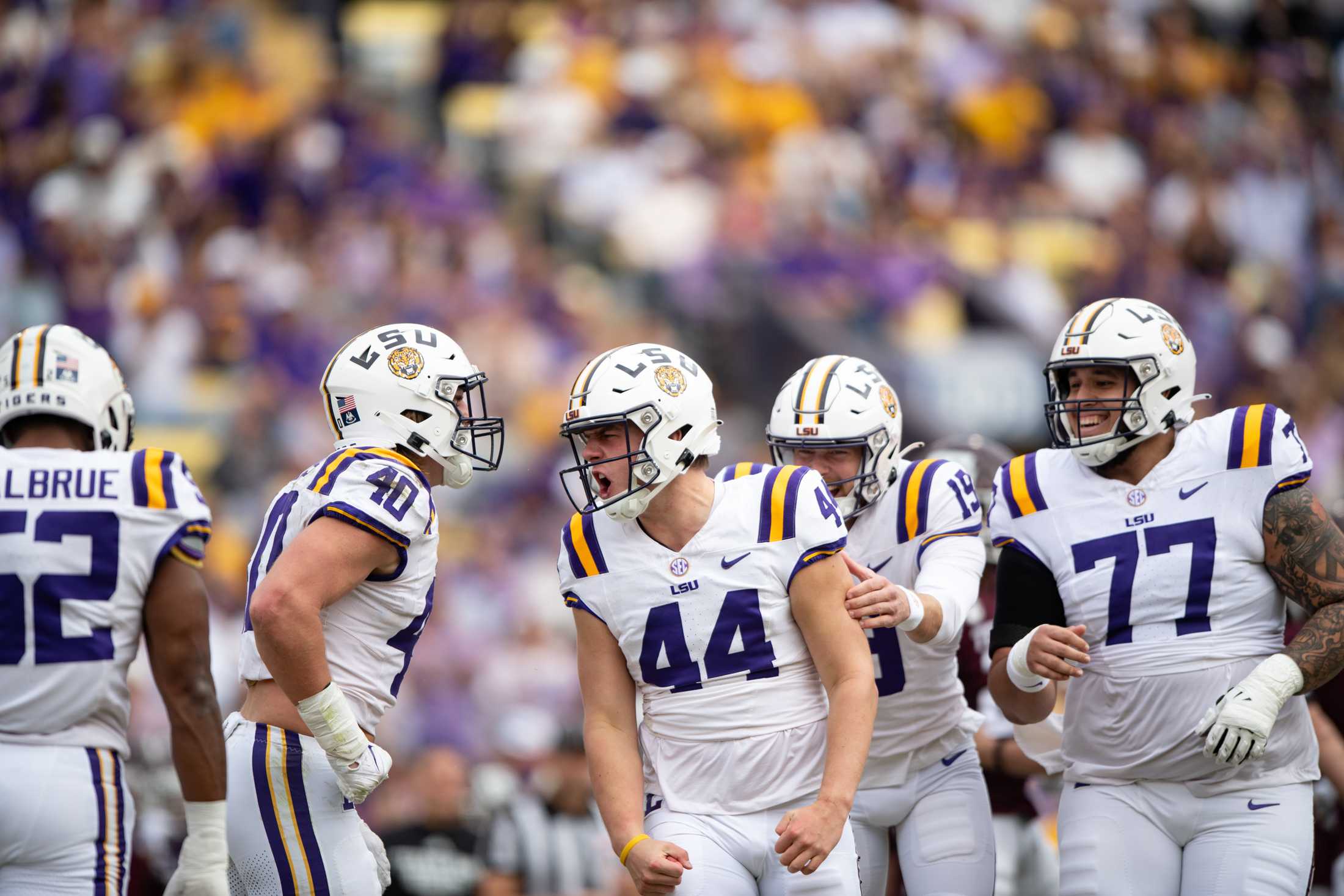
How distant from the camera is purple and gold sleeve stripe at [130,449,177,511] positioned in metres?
3.71

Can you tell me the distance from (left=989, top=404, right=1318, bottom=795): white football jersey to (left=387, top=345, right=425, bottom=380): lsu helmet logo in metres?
1.94

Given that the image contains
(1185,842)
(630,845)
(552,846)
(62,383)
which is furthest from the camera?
(552,846)

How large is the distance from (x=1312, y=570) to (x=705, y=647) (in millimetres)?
1720

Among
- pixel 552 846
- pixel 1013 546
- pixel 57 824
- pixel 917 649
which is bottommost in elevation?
pixel 552 846

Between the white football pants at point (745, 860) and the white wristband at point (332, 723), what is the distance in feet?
2.73

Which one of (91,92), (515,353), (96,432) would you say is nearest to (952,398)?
(515,353)

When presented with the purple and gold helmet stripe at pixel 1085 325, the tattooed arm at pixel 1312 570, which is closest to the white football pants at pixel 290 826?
the purple and gold helmet stripe at pixel 1085 325

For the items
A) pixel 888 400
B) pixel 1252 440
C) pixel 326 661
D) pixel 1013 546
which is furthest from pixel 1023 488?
pixel 326 661

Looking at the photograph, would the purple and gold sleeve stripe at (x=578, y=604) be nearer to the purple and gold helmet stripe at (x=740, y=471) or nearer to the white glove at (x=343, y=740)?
the purple and gold helmet stripe at (x=740, y=471)

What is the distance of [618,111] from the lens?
46.2 feet

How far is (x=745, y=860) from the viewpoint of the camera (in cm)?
407

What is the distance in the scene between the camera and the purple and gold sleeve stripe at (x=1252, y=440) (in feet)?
14.5

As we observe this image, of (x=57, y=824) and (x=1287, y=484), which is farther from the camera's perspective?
(x=1287, y=484)

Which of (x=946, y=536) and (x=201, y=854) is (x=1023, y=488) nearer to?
(x=946, y=536)
